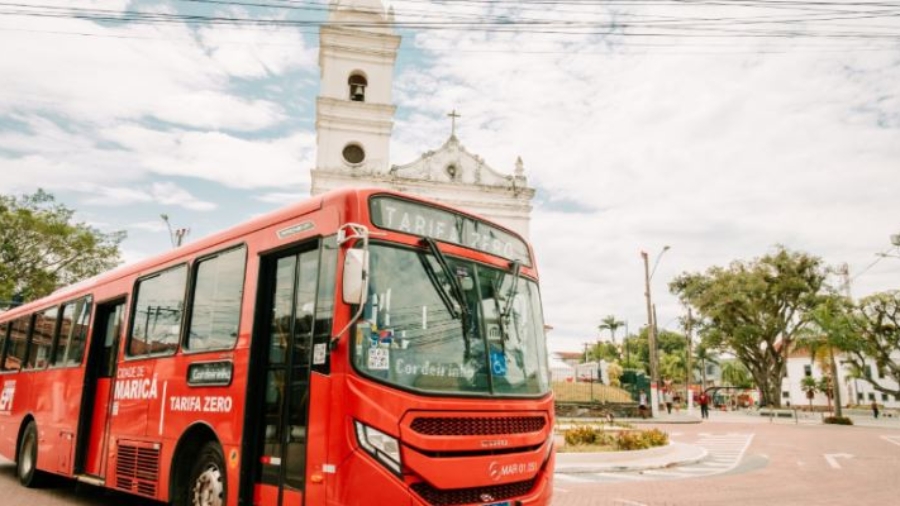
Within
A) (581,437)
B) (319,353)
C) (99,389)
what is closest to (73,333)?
(99,389)

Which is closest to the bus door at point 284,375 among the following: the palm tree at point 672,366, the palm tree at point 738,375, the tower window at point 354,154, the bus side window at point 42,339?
the bus side window at point 42,339

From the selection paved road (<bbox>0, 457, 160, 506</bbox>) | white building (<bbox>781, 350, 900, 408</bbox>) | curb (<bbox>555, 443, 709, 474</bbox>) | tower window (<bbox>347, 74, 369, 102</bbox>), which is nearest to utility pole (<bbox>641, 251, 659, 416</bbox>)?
curb (<bbox>555, 443, 709, 474</bbox>)

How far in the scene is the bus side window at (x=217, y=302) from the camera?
6.02 metres

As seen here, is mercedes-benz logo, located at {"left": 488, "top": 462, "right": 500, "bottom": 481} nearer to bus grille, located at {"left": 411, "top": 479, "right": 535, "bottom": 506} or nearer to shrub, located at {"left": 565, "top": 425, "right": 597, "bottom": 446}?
bus grille, located at {"left": 411, "top": 479, "right": 535, "bottom": 506}

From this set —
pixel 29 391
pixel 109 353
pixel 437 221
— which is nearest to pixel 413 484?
pixel 437 221

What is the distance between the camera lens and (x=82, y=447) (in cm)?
825

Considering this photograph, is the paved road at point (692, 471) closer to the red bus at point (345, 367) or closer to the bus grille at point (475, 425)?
the bus grille at point (475, 425)

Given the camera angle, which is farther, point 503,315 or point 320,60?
point 320,60

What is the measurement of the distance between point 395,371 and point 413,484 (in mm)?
797

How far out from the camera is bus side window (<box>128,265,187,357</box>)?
694 centimetres

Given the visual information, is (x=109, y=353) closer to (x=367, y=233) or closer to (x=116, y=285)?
(x=116, y=285)

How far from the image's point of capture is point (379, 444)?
4.50m

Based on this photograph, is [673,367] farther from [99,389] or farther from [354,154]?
[99,389]

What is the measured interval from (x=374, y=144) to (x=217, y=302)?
35.3 meters
